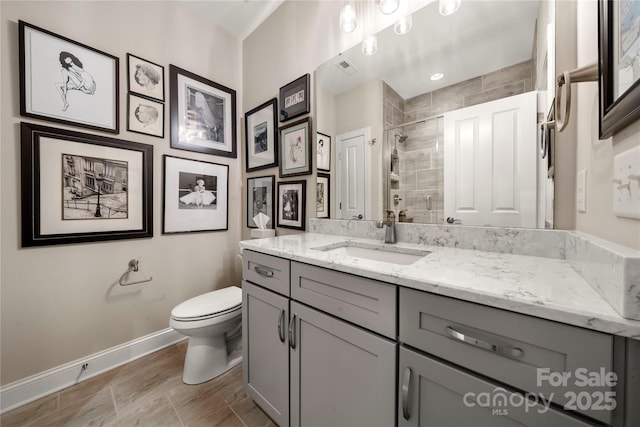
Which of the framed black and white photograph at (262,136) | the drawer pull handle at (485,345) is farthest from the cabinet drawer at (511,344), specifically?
the framed black and white photograph at (262,136)

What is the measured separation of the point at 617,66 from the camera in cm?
55

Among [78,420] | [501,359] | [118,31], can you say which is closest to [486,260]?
[501,359]

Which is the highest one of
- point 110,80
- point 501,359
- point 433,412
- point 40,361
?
point 110,80

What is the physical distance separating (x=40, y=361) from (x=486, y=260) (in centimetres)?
243

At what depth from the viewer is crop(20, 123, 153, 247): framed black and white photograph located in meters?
1.33

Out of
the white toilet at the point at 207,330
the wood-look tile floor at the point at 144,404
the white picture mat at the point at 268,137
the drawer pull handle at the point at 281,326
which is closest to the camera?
the drawer pull handle at the point at 281,326

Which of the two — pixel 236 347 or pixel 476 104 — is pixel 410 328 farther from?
pixel 236 347

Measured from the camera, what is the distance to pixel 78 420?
3.95ft

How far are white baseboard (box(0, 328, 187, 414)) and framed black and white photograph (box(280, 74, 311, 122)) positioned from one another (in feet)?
6.61

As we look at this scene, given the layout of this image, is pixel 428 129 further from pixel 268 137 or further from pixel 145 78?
pixel 145 78

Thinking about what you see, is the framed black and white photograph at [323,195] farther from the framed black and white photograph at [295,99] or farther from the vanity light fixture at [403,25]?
the vanity light fixture at [403,25]

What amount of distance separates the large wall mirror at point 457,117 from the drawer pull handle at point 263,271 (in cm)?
67

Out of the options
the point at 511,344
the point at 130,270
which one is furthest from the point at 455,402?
the point at 130,270

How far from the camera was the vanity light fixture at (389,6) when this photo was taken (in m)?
1.25
